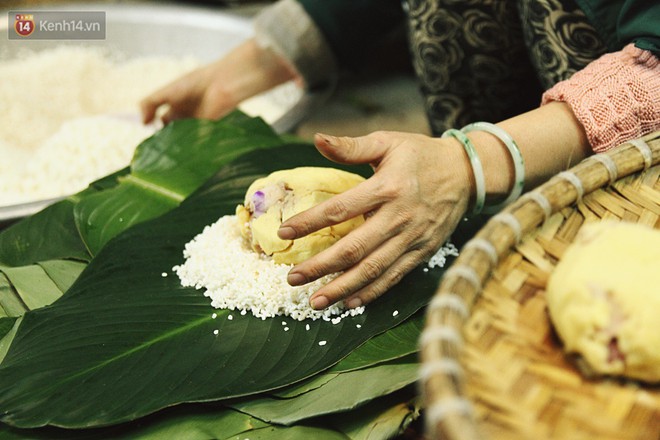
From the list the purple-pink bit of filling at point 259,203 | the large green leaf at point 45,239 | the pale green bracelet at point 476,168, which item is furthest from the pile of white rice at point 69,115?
the pale green bracelet at point 476,168

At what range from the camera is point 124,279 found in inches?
46.4

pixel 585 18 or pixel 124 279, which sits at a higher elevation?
pixel 585 18

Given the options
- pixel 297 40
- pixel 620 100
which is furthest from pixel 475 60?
pixel 620 100

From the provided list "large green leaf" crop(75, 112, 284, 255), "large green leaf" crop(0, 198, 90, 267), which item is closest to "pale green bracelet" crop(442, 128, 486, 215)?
"large green leaf" crop(75, 112, 284, 255)

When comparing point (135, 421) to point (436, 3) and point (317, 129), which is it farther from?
point (317, 129)

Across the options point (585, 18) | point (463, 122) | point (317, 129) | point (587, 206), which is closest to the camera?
point (587, 206)

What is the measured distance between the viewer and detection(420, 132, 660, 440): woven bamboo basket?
1.90 feet

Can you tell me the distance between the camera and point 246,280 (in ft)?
3.54

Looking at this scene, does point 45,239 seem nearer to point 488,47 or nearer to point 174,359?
point 174,359

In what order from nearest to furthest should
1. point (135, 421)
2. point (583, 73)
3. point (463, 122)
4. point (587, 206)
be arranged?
1. point (587, 206)
2. point (135, 421)
3. point (583, 73)
4. point (463, 122)

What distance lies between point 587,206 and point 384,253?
288mm

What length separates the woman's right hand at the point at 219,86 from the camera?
1.94 meters

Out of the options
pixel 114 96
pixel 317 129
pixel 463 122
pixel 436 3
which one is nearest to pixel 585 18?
pixel 436 3

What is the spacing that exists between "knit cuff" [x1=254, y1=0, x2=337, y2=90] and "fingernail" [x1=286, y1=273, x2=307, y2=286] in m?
1.07
